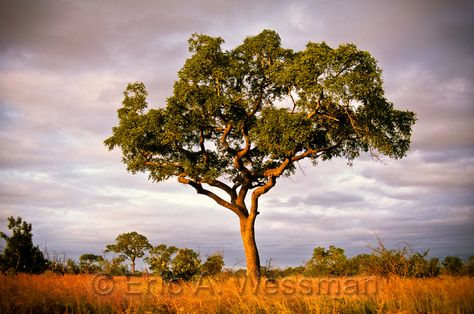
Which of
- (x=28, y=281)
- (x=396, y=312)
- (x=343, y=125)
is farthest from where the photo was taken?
(x=343, y=125)

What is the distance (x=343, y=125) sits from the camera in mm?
21609

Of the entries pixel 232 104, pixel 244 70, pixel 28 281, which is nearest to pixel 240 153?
pixel 232 104

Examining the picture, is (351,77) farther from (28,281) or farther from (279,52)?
(28,281)

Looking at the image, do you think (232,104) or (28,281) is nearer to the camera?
(28,281)

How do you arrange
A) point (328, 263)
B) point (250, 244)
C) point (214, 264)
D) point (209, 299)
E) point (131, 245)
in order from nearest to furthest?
point (209, 299), point (214, 264), point (250, 244), point (328, 263), point (131, 245)

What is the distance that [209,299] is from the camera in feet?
37.1

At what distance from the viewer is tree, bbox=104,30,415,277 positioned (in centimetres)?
1962

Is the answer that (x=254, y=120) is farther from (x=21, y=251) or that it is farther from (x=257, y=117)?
(x=21, y=251)

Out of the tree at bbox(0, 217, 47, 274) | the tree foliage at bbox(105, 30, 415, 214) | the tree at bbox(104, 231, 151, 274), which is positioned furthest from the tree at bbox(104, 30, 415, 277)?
the tree at bbox(104, 231, 151, 274)

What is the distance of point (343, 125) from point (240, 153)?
6284 millimetres

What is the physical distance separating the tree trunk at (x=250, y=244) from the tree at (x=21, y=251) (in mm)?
11547

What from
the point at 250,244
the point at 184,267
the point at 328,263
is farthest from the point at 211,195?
the point at 328,263

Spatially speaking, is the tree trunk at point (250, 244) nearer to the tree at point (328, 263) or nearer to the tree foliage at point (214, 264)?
the tree foliage at point (214, 264)

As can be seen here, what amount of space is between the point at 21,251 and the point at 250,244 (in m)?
13.5
